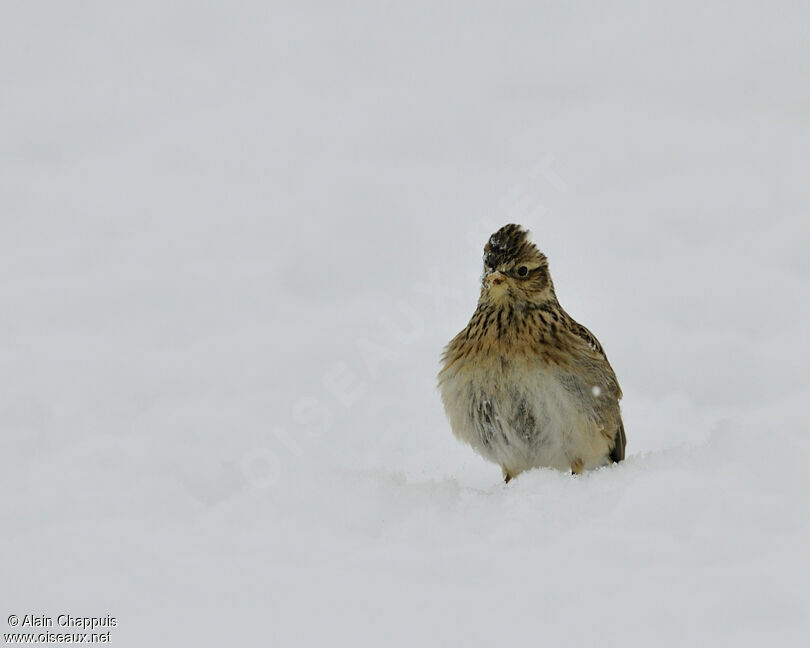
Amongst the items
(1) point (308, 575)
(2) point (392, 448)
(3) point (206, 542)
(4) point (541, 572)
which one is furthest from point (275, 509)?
(2) point (392, 448)

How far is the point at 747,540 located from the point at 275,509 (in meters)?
2.27

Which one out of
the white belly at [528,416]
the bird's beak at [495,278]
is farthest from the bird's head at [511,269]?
the white belly at [528,416]

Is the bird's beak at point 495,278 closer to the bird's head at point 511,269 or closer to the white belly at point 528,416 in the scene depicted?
the bird's head at point 511,269

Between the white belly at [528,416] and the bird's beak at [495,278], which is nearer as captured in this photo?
the white belly at [528,416]

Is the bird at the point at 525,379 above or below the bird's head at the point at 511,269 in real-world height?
below

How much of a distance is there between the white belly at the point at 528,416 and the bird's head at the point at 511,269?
0.52 meters

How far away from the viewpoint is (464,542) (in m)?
4.84

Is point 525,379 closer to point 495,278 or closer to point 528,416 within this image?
point 528,416

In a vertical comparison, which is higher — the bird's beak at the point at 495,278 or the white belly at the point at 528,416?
the bird's beak at the point at 495,278

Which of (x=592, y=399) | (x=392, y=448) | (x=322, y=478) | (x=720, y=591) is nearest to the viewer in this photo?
(x=720, y=591)

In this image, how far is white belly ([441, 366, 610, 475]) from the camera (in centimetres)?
658

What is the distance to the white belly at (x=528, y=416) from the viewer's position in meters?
6.58

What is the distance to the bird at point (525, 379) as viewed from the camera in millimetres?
6602

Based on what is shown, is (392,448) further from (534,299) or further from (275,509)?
(275,509)
